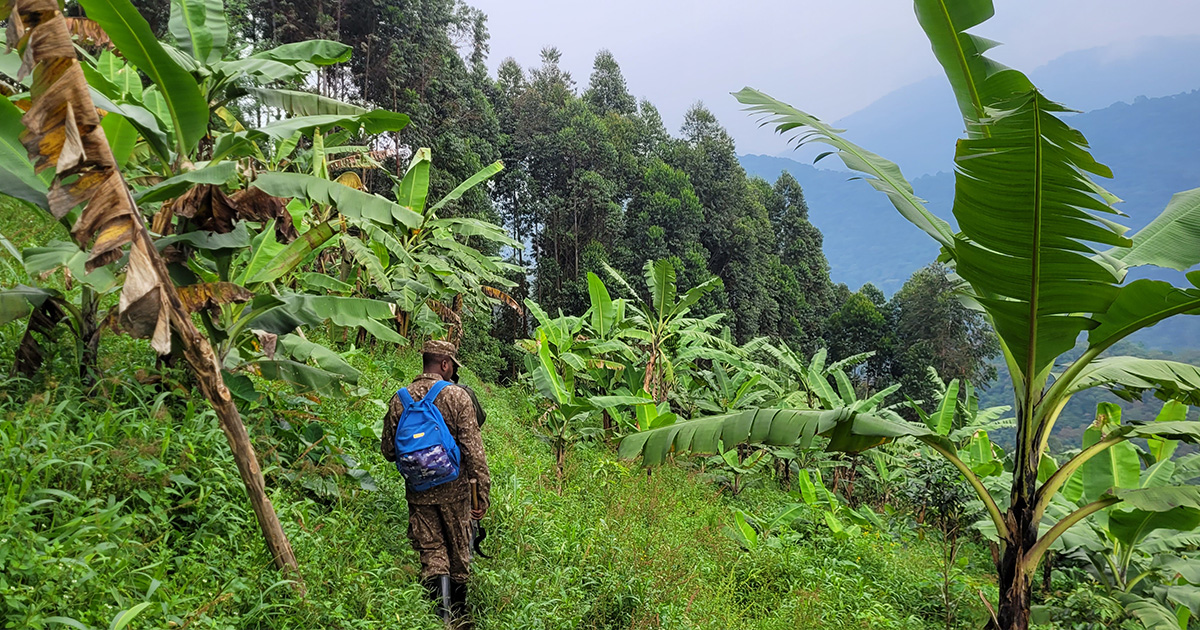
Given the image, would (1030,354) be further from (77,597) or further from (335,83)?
(335,83)

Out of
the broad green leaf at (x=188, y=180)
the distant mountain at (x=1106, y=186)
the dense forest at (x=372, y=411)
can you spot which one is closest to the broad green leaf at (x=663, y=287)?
the dense forest at (x=372, y=411)

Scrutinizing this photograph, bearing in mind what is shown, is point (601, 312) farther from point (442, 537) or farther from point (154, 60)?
point (154, 60)

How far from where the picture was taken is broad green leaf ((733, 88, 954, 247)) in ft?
9.19

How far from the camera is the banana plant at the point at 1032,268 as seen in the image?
198cm

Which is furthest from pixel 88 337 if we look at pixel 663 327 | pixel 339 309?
pixel 663 327

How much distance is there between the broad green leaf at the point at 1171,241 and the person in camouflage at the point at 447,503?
10.4ft

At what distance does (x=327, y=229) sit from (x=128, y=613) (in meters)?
1.60

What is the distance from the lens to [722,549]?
5281 millimetres

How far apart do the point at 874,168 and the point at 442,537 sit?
289 centimetres

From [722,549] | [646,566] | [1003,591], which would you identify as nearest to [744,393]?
[722,549]

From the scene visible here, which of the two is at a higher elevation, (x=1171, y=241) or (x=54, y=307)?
(x=1171, y=241)

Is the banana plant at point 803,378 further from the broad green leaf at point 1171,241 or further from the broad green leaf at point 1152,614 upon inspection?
the broad green leaf at point 1171,241

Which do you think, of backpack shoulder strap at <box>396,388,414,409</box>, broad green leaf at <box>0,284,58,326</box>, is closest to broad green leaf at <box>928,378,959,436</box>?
backpack shoulder strap at <box>396,388,414,409</box>

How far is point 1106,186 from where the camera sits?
10544cm
